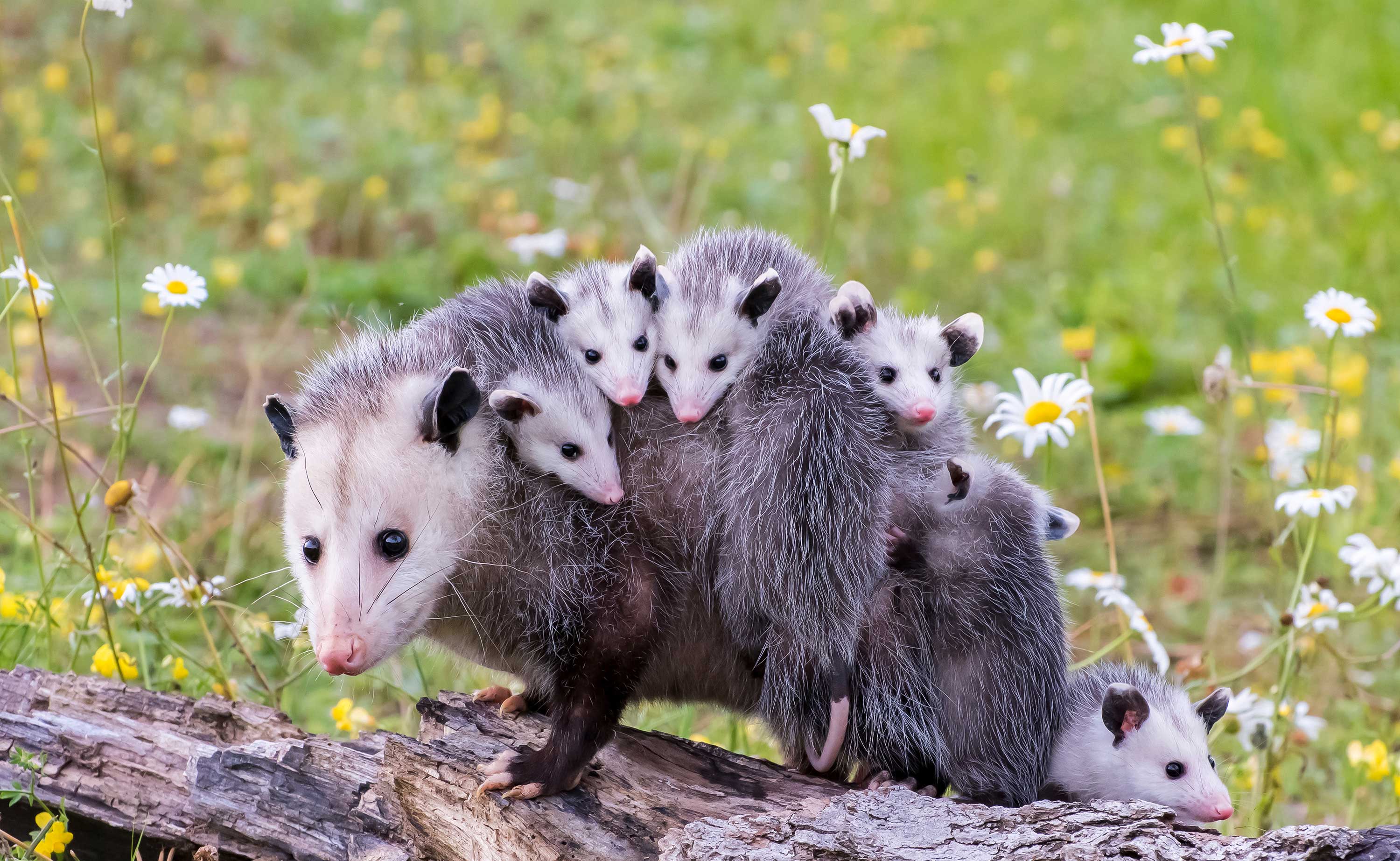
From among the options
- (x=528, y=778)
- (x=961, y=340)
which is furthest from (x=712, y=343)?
(x=528, y=778)

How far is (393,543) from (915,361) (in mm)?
870

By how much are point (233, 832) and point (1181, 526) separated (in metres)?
2.66

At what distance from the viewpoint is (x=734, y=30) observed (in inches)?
246

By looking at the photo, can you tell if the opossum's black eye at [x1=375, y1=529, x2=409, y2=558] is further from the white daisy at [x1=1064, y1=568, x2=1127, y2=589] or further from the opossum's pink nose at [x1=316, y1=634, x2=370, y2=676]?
the white daisy at [x1=1064, y1=568, x2=1127, y2=589]

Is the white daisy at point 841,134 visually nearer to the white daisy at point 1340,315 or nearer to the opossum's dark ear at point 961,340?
the opossum's dark ear at point 961,340

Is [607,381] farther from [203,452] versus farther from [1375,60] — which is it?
[1375,60]

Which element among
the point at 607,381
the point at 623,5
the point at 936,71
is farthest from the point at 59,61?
the point at 607,381

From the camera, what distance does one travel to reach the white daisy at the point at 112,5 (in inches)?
71.0

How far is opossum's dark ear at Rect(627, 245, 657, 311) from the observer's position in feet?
6.61

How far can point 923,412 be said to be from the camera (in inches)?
75.9

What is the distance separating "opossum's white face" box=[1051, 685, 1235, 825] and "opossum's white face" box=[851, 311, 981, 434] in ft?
1.63

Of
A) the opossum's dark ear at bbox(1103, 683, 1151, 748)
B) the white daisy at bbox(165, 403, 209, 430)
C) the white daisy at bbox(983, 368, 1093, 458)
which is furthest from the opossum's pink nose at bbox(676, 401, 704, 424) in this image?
the white daisy at bbox(165, 403, 209, 430)

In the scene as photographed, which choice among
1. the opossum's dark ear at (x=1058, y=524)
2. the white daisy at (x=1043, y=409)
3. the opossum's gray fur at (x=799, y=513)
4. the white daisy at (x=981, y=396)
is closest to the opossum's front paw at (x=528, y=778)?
the opossum's gray fur at (x=799, y=513)

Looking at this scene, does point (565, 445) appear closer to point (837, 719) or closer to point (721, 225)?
point (837, 719)
